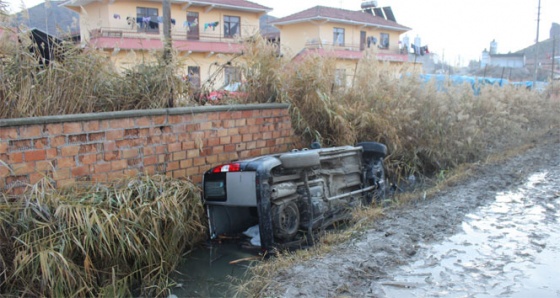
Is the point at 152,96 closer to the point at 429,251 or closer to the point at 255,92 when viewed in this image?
the point at 255,92

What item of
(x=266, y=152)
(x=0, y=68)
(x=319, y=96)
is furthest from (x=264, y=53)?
(x=0, y=68)

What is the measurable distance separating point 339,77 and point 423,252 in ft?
14.5

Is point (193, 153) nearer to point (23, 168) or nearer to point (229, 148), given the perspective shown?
point (229, 148)

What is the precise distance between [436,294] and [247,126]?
3673 mm

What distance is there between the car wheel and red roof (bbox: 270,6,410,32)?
27720 mm

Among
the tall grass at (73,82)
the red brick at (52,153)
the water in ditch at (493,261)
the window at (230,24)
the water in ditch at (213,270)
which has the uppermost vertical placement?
the window at (230,24)

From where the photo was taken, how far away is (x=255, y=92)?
7051 mm

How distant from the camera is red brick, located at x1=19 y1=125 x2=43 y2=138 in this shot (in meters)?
4.05

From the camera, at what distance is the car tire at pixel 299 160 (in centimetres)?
512

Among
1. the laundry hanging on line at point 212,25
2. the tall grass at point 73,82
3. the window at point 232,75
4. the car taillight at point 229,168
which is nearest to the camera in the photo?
the tall grass at point 73,82

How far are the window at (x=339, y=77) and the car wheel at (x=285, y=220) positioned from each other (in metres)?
3.47

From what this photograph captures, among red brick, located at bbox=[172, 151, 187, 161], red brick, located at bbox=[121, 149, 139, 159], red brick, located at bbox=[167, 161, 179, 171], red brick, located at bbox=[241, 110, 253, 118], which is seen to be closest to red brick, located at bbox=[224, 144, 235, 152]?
red brick, located at bbox=[241, 110, 253, 118]

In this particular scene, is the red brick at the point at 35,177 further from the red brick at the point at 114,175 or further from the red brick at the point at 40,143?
the red brick at the point at 114,175

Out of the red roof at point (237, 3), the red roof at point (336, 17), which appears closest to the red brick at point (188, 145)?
the red roof at point (237, 3)
